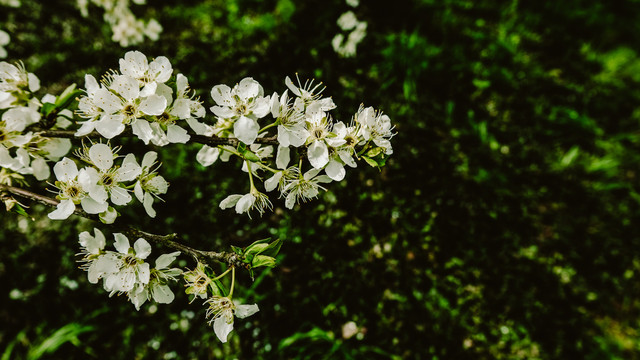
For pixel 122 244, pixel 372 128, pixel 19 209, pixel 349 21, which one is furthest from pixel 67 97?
pixel 349 21

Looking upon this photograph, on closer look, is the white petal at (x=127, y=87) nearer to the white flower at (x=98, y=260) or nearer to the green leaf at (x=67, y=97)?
the green leaf at (x=67, y=97)

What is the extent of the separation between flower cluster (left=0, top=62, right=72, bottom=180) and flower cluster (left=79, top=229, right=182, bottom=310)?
307 millimetres

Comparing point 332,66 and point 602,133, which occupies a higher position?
point 332,66

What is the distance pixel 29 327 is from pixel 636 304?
434 centimetres

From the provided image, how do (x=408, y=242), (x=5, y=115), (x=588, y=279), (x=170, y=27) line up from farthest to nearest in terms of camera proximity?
(x=170, y=27), (x=588, y=279), (x=408, y=242), (x=5, y=115)

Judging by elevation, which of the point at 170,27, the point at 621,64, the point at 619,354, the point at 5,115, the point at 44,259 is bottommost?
the point at 619,354

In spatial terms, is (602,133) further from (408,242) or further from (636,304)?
(408,242)

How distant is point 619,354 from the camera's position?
2.61m

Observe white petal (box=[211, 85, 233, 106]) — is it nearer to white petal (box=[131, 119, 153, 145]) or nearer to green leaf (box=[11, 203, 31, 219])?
white petal (box=[131, 119, 153, 145])

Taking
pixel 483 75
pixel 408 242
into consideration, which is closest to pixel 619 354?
pixel 408 242

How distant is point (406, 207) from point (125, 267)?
1.88m

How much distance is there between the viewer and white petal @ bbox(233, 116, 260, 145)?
45.3 inches

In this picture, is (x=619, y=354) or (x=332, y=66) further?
(x=332, y=66)

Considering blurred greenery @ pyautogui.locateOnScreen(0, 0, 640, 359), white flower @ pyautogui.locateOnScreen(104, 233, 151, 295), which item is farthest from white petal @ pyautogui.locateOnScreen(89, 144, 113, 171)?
blurred greenery @ pyautogui.locateOnScreen(0, 0, 640, 359)
